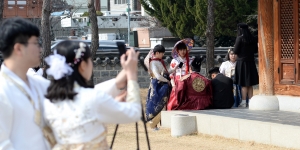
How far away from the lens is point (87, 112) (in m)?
3.45

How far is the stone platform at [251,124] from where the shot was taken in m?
8.27

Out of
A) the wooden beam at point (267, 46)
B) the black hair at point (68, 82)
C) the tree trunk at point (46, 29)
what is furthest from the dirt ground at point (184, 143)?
the black hair at point (68, 82)

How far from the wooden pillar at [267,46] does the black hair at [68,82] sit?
23.9 ft

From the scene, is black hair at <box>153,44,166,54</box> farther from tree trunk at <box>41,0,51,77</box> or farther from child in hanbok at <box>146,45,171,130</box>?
tree trunk at <box>41,0,51,77</box>

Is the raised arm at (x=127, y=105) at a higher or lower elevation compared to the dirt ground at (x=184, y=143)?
higher

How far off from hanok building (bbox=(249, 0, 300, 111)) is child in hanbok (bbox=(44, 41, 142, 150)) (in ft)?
23.3

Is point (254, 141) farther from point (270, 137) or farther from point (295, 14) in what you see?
point (295, 14)

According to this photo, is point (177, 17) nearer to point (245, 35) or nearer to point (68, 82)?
point (245, 35)

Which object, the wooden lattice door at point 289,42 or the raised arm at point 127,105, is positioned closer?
the raised arm at point 127,105

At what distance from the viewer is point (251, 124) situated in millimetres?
8883

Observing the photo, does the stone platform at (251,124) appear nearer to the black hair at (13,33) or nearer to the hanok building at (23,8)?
the black hair at (13,33)

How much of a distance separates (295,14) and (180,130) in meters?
2.70

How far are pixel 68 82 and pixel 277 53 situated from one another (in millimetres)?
7447

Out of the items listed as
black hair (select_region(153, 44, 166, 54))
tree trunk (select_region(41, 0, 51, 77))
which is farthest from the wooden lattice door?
tree trunk (select_region(41, 0, 51, 77))
